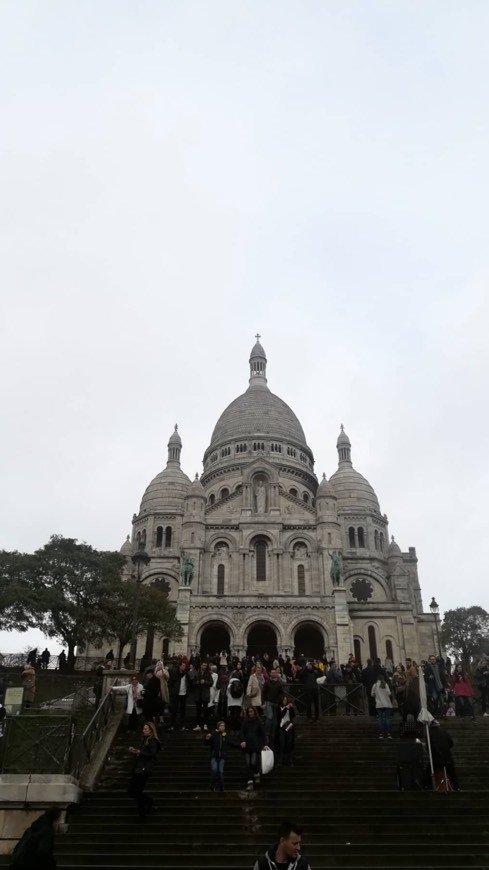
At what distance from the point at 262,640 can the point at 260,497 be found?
34.0 ft

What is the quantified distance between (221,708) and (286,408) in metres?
53.1

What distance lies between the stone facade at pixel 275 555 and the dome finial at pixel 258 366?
32.5ft

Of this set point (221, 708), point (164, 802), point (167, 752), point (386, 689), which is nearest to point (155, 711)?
point (167, 752)

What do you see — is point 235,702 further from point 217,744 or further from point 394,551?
point 394,551

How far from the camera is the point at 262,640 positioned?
44250 mm

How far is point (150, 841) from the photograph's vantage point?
36.0 feet

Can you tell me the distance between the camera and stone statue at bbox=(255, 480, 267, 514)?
49.8 metres

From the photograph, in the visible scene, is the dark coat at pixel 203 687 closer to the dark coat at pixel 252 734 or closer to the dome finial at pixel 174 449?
the dark coat at pixel 252 734

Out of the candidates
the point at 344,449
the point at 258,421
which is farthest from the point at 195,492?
the point at 344,449

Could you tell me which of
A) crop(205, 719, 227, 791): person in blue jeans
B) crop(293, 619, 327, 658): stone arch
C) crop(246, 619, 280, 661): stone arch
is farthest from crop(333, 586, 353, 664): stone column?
crop(205, 719, 227, 791): person in blue jeans

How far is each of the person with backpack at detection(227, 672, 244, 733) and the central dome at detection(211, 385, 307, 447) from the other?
46946mm

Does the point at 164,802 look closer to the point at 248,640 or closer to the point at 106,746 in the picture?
the point at 106,746

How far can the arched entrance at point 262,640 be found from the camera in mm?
42916

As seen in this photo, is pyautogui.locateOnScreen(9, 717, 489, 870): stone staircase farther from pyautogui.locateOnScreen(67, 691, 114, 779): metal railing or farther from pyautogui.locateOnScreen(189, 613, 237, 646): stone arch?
pyautogui.locateOnScreen(189, 613, 237, 646): stone arch
